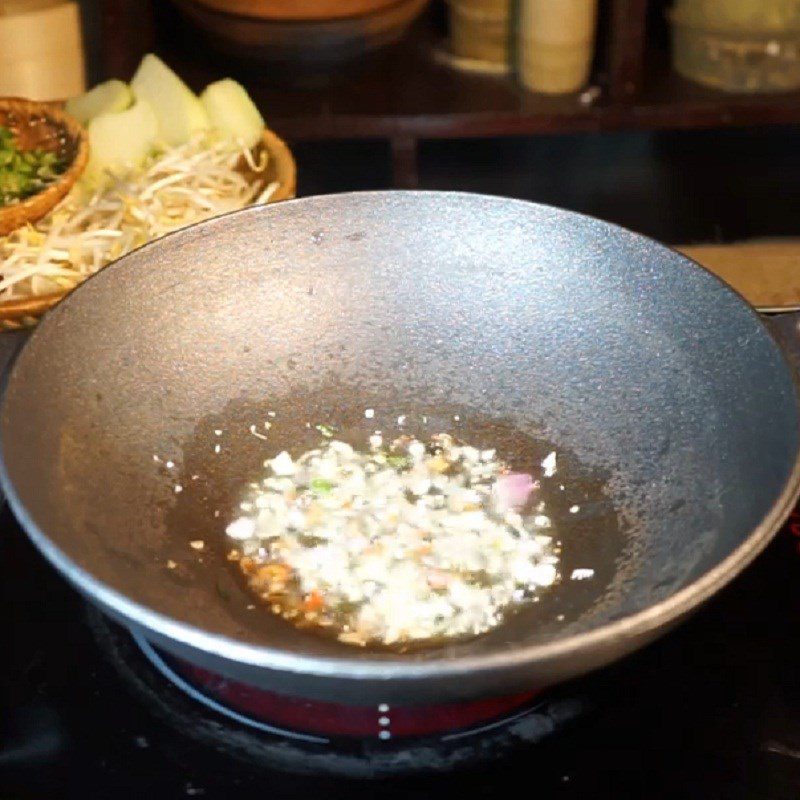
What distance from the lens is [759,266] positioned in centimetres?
211

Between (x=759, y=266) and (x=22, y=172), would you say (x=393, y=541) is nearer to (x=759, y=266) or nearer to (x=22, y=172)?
(x=22, y=172)

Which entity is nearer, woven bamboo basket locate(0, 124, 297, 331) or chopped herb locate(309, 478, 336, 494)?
chopped herb locate(309, 478, 336, 494)

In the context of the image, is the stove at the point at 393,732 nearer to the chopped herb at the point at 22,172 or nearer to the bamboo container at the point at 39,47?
the chopped herb at the point at 22,172

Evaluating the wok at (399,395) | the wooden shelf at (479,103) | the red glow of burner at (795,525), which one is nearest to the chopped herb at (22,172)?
the wooden shelf at (479,103)

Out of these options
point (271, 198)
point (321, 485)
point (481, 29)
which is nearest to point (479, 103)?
point (481, 29)

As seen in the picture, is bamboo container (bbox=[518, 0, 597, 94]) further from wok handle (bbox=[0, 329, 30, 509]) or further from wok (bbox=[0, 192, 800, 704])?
wok handle (bbox=[0, 329, 30, 509])

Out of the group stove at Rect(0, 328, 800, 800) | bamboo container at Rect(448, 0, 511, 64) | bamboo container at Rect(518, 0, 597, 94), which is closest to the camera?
stove at Rect(0, 328, 800, 800)

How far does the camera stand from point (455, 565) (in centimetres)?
91

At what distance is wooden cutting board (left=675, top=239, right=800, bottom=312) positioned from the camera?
6.46ft

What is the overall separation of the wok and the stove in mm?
65

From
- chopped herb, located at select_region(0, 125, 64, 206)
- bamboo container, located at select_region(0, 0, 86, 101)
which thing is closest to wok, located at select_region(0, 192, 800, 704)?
chopped herb, located at select_region(0, 125, 64, 206)

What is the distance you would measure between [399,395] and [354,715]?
37 cm

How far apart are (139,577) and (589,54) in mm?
1419

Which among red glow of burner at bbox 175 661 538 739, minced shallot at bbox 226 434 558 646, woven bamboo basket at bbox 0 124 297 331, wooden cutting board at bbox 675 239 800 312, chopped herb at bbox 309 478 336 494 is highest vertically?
woven bamboo basket at bbox 0 124 297 331
